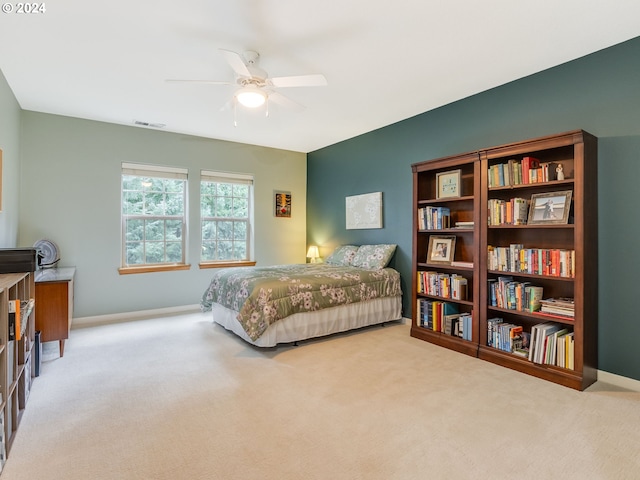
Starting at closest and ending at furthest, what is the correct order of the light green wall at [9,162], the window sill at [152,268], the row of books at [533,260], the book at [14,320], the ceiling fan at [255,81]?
the book at [14,320], the ceiling fan at [255,81], the row of books at [533,260], the light green wall at [9,162], the window sill at [152,268]

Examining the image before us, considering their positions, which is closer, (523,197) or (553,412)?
(553,412)

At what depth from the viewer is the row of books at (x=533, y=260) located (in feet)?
8.63

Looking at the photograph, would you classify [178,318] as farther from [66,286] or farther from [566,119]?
[566,119]

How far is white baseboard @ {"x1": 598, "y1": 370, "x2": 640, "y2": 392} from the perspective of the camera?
2.53 m

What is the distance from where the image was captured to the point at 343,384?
260 centimetres

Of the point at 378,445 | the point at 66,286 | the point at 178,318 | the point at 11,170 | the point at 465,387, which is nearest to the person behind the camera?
the point at 378,445

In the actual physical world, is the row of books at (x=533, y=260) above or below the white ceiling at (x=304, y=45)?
below

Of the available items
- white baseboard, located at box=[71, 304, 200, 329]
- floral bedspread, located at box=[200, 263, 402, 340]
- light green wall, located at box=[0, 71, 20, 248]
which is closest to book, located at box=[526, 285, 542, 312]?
floral bedspread, located at box=[200, 263, 402, 340]

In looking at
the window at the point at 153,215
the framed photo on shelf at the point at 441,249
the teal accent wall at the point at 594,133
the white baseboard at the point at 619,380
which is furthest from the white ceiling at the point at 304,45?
the white baseboard at the point at 619,380

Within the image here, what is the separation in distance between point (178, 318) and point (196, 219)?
4.82 ft

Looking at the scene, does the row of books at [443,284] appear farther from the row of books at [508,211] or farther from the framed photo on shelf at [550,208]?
the framed photo on shelf at [550,208]

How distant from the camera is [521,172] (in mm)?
2949

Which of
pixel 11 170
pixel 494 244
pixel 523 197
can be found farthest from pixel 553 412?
pixel 11 170

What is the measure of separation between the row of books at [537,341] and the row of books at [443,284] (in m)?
0.40
